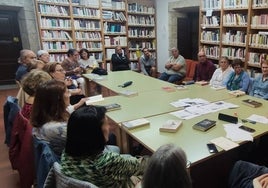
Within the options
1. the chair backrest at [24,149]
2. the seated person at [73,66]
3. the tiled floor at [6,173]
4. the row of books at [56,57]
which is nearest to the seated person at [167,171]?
the chair backrest at [24,149]

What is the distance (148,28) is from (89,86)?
10.9 ft

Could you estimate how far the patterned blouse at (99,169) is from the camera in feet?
3.51

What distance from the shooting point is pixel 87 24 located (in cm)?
577

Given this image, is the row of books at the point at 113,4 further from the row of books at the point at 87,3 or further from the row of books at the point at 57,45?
the row of books at the point at 57,45

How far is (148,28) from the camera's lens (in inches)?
271

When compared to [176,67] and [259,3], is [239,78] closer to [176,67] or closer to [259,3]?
[259,3]

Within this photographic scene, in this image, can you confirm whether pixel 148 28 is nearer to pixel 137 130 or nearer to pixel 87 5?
pixel 87 5

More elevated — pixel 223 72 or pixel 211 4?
pixel 211 4

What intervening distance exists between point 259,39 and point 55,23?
4.43 meters

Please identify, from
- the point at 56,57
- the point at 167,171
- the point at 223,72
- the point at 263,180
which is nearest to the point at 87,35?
the point at 56,57

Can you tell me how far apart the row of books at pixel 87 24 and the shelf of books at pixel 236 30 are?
267cm

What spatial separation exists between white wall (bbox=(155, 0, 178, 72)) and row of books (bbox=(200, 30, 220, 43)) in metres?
1.50

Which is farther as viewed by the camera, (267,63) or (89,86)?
(89,86)

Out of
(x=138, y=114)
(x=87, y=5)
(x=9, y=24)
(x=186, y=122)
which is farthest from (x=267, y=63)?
(x=9, y=24)
